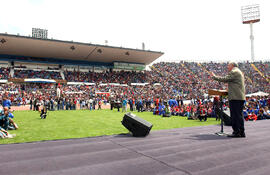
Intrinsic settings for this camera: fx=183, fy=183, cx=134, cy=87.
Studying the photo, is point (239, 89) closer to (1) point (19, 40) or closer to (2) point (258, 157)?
(2) point (258, 157)

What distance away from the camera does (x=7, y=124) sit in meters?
6.66

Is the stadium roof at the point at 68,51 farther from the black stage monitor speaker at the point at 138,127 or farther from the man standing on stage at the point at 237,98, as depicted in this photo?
the man standing on stage at the point at 237,98

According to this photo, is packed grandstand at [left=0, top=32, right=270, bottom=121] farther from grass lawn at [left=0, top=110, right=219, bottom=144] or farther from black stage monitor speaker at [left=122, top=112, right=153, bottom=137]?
black stage monitor speaker at [left=122, top=112, right=153, bottom=137]

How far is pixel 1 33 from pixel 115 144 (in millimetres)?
35315

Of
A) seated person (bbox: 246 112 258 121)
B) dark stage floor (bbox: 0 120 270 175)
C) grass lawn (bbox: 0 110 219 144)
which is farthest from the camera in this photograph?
seated person (bbox: 246 112 258 121)

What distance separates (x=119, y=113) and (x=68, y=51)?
27066 millimetres

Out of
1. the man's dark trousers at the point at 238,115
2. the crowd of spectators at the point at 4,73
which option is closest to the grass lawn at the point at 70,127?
the man's dark trousers at the point at 238,115

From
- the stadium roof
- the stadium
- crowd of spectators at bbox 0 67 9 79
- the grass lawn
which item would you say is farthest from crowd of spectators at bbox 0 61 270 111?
the grass lawn

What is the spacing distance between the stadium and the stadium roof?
0.19 m

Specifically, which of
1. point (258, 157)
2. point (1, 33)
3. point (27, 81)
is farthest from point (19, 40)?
point (258, 157)

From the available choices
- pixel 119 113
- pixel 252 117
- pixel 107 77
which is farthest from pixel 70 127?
pixel 107 77

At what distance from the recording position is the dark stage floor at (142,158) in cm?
230

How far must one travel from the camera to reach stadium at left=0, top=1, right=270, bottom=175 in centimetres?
264

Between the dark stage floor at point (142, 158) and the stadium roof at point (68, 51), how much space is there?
1362 inches
